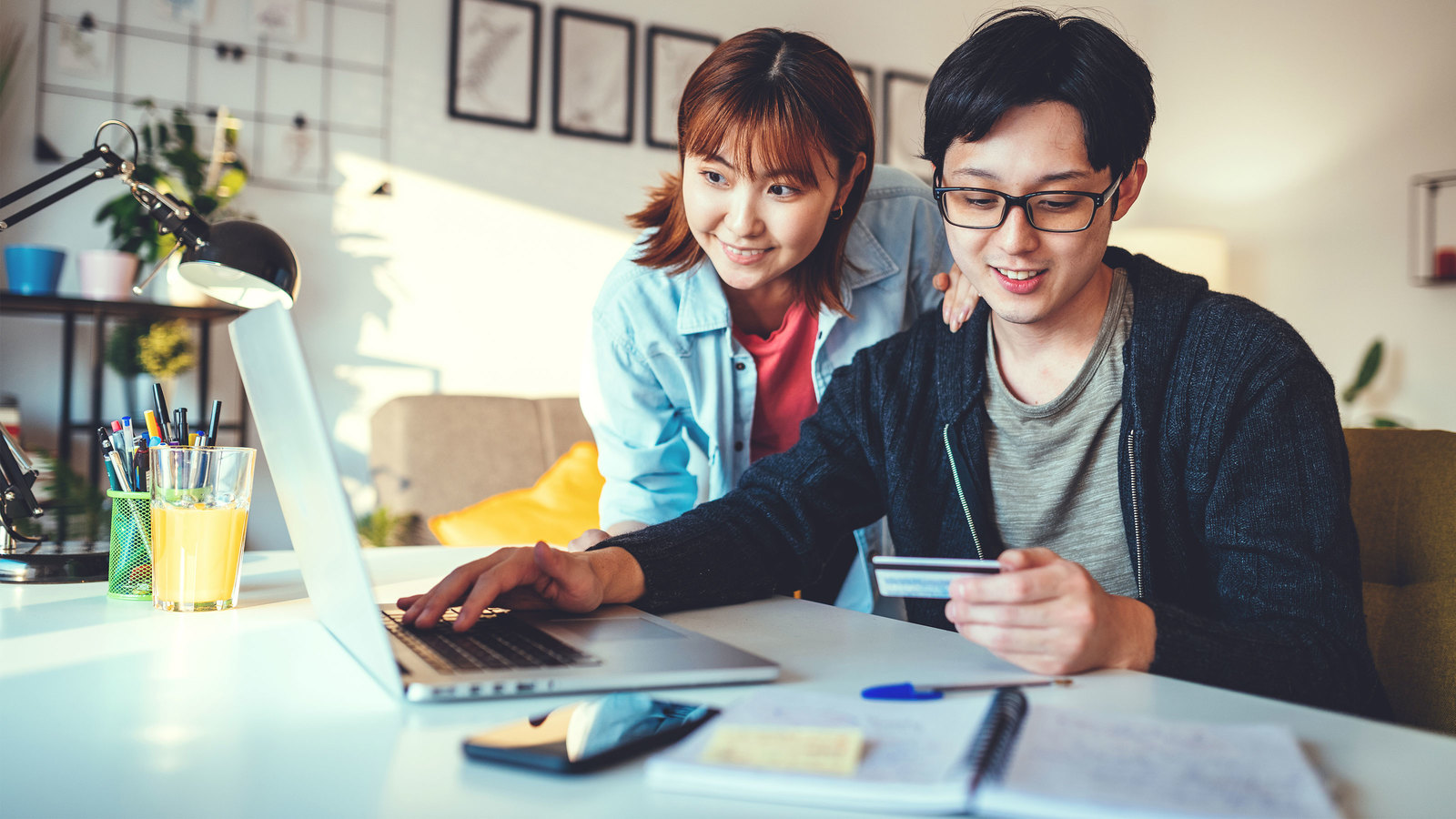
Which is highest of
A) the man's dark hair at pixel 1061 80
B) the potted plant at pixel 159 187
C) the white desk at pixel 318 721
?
the potted plant at pixel 159 187

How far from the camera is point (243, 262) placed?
108 cm

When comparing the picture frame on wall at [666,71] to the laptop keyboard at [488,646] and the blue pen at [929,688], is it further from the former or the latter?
the blue pen at [929,688]

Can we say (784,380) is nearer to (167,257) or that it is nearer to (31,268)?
(167,257)

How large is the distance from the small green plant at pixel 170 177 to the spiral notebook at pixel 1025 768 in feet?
8.97

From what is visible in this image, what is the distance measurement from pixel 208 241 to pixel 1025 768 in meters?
0.95

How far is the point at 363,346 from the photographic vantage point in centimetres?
332

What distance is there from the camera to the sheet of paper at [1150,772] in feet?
1.46

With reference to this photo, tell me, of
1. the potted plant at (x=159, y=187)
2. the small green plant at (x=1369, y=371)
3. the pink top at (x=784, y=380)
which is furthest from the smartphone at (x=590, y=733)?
the small green plant at (x=1369, y=371)

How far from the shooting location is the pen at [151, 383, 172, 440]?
0.96 m

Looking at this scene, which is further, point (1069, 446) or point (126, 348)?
point (126, 348)

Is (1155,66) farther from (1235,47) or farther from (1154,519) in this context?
(1154,519)

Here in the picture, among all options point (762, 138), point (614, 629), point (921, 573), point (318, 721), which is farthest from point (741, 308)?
point (318, 721)

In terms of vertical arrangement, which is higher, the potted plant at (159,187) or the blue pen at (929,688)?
the potted plant at (159,187)

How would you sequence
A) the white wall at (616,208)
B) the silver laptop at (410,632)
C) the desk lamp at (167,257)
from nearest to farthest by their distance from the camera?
the silver laptop at (410,632) → the desk lamp at (167,257) → the white wall at (616,208)
